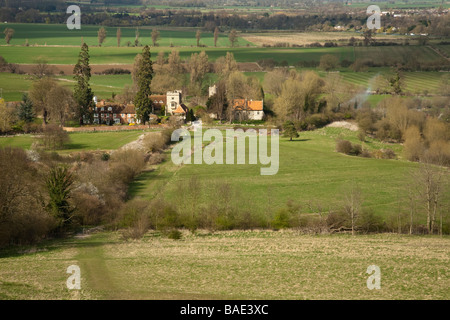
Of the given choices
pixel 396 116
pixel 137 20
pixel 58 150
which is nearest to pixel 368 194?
pixel 396 116

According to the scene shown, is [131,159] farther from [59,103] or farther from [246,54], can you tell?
[246,54]

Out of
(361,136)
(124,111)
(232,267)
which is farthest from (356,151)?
(232,267)

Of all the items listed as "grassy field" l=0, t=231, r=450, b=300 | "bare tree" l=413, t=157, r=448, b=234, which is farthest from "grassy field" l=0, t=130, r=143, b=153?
"bare tree" l=413, t=157, r=448, b=234

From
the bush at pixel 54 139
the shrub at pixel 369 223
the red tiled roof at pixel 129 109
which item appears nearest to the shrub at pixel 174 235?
the shrub at pixel 369 223

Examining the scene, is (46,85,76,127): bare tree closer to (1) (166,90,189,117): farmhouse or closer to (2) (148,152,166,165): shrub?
(1) (166,90,189,117): farmhouse

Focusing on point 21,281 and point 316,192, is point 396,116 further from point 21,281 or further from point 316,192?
point 21,281
